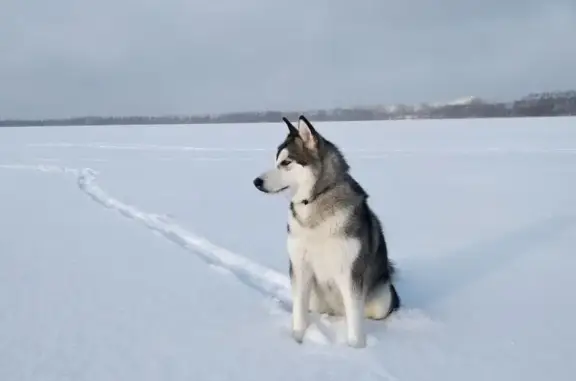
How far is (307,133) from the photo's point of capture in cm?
398

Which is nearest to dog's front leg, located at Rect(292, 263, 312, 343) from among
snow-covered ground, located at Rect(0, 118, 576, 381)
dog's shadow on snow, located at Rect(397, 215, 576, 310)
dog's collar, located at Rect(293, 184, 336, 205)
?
snow-covered ground, located at Rect(0, 118, 576, 381)

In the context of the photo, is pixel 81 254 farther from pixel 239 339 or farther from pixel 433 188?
pixel 433 188

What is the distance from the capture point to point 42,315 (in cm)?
482

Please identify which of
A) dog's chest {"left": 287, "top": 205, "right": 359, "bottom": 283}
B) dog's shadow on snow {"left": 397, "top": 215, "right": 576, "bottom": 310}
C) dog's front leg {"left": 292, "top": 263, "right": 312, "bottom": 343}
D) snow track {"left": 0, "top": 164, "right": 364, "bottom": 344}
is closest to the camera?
dog's chest {"left": 287, "top": 205, "right": 359, "bottom": 283}

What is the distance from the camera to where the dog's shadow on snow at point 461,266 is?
5.60m

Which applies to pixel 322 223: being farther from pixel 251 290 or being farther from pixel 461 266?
pixel 461 266

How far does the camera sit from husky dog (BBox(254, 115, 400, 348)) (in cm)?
399

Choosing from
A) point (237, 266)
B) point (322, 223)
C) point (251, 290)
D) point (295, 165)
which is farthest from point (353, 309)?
point (237, 266)

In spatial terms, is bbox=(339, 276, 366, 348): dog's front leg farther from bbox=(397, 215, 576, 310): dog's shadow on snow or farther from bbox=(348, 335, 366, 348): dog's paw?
bbox=(397, 215, 576, 310): dog's shadow on snow

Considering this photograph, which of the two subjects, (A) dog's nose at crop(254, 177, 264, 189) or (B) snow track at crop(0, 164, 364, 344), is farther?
(B) snow track at crop(0, 164, 364, 344)

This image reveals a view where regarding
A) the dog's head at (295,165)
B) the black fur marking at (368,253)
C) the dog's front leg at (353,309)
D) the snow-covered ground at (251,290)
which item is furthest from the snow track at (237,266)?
the dog's head at (295,165)

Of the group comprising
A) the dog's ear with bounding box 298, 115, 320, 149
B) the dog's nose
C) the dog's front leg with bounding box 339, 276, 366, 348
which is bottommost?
the dog's front leg with bounding box 339, 276, 366, 348

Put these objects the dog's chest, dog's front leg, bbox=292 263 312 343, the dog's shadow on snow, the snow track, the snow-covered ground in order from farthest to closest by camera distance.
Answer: the dog's shadow on snow → the snow track → dog's front leg, bbox=292 263 312 343 → the dog's chest → the snow-covered ground

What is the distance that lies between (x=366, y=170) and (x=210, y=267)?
13439 millimetres
